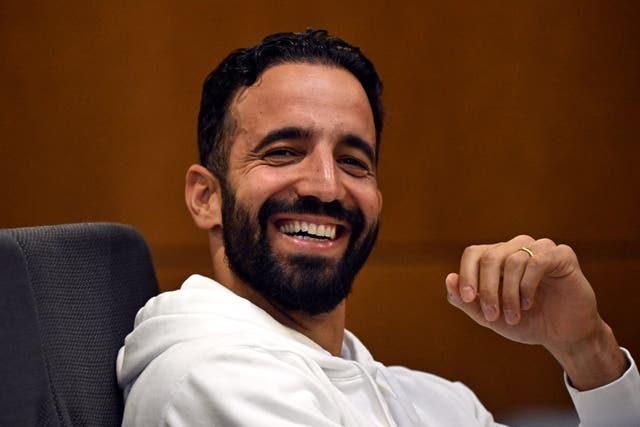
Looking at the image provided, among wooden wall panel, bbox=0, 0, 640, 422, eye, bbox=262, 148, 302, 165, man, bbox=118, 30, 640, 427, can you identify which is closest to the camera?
man, bbox=118, 30, 640, 427

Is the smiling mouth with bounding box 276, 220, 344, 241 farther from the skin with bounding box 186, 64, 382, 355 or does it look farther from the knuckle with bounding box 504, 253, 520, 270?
the knuckle with bounding box 504, 253, 520, 270

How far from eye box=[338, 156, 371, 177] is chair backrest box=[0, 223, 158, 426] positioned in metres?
0.34

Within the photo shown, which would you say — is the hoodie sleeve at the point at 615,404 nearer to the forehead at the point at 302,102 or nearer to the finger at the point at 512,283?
the finger at the point at 512,283

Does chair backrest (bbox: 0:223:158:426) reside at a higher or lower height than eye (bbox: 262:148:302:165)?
lower

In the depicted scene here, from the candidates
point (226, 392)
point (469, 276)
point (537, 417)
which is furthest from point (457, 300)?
point (537, 417)

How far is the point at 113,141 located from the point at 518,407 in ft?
4.69

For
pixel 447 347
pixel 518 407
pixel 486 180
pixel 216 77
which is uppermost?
pixel 216 77

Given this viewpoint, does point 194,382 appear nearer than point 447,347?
Yes

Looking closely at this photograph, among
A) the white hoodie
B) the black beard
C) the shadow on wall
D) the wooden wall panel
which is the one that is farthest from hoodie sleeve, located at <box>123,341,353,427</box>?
the shadow on wall

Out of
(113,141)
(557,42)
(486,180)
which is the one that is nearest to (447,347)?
(486,180)

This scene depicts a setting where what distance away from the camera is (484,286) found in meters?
1.27

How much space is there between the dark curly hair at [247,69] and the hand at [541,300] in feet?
1.35

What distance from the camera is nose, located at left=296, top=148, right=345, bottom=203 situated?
134 cm

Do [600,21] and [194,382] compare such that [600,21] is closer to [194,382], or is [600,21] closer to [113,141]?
[113,141]
